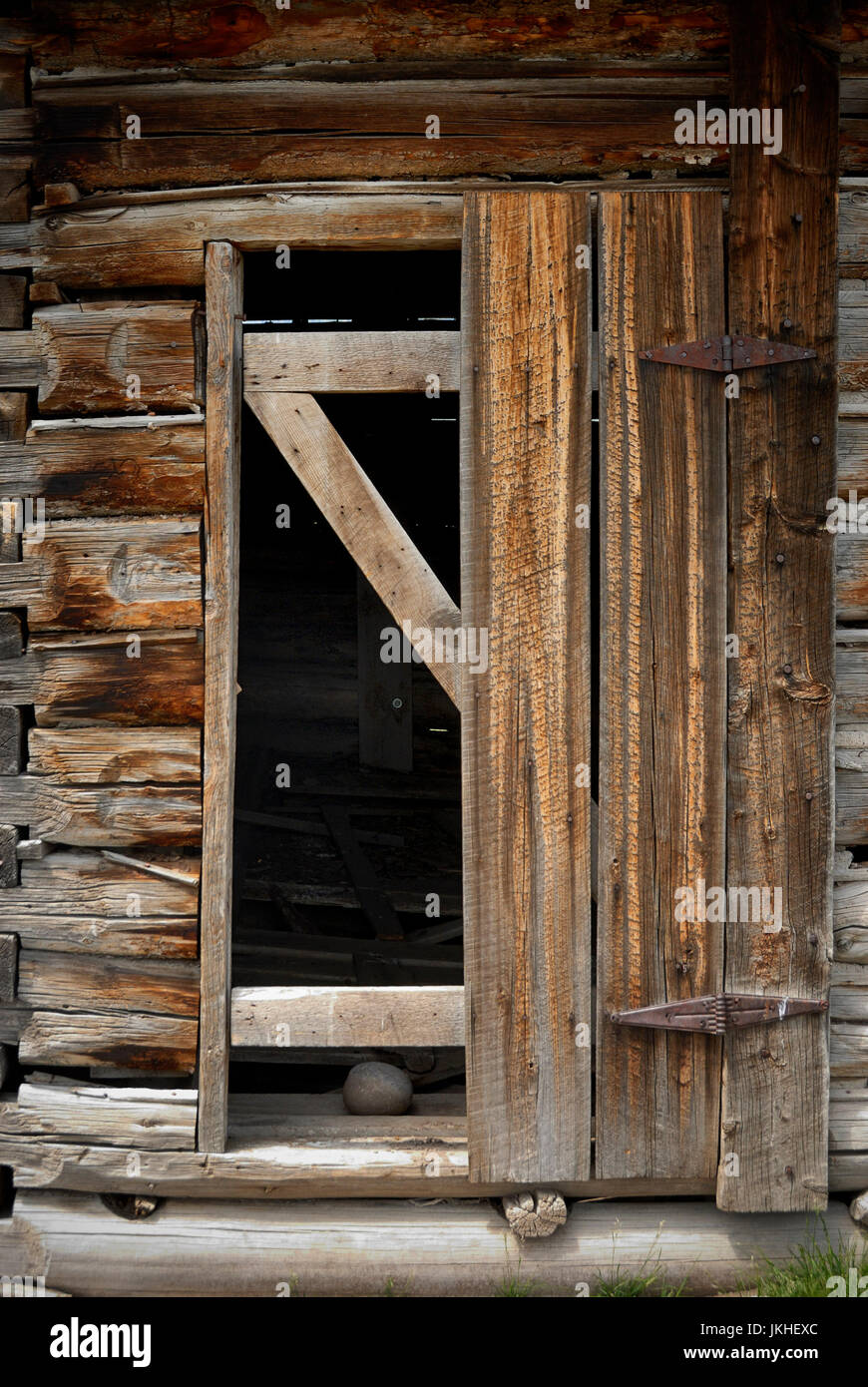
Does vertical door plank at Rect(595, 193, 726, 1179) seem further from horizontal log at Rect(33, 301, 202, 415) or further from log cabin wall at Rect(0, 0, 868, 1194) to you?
horizontal log at Rect(33, 301, 202, 415)

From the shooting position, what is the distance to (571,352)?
2756mm

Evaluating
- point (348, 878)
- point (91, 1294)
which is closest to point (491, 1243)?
point (91, 1294)

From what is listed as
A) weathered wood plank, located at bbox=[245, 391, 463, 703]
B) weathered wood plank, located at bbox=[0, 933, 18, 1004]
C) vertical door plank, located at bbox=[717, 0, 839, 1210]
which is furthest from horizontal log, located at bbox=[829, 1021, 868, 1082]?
weathered wood plank, located at bbox=[0, 933, 18, 1004]

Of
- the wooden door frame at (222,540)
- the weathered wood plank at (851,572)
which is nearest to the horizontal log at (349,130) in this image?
the wooden door frame at (222,540)

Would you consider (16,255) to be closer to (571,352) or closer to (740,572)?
(571,352)

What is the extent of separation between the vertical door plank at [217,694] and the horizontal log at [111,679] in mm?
72

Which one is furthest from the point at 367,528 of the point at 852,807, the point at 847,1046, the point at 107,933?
the point at 847,1046

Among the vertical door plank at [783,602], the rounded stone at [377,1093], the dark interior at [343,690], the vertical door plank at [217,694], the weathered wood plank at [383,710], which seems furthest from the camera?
the weathered wood plank at [383,710]

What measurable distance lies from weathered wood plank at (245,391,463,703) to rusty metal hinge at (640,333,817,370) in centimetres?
83

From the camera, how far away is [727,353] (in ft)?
9.02

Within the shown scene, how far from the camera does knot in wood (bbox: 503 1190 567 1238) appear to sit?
9.52 ft

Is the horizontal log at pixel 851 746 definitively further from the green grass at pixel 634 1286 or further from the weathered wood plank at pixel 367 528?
the green grass at pixel 634 1286

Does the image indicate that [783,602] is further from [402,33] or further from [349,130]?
[402,33]

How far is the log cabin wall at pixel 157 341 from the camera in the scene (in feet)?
9.29
